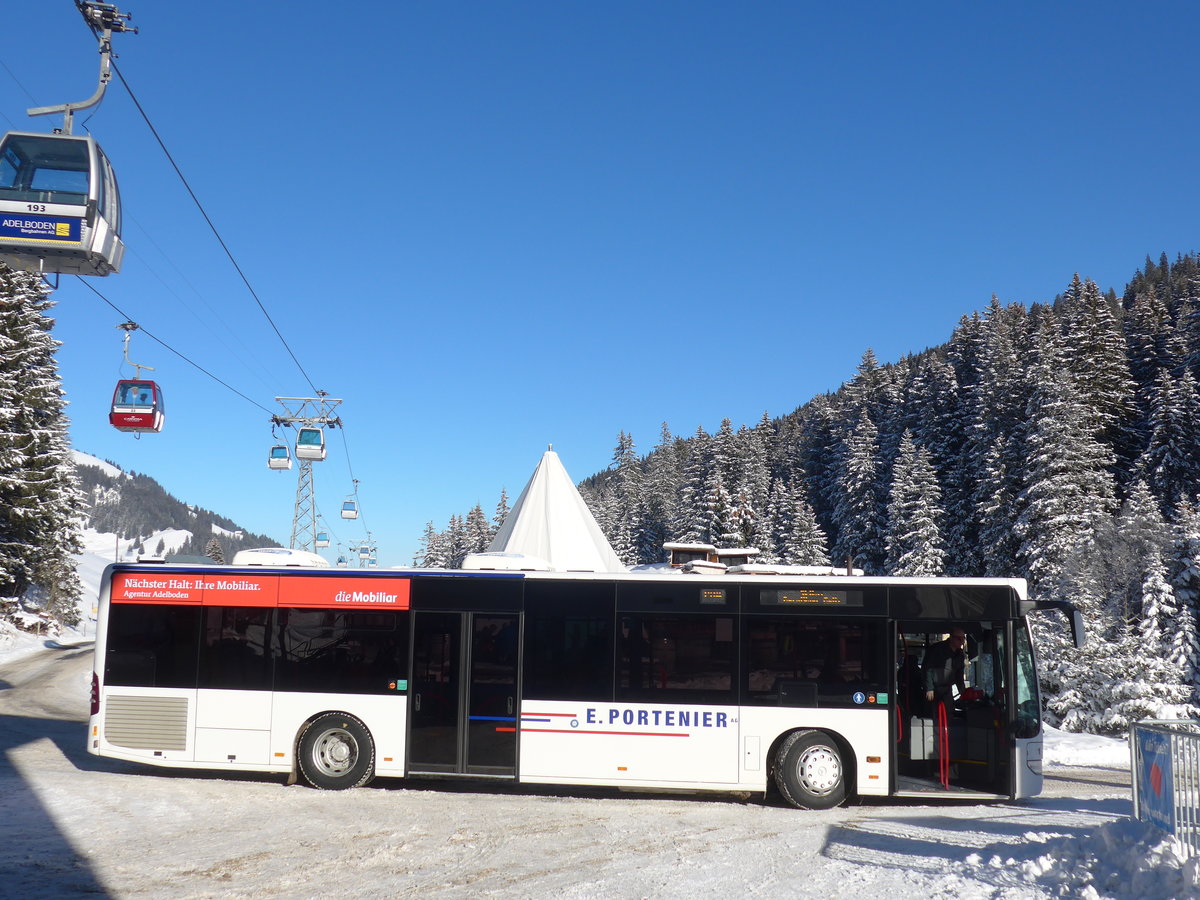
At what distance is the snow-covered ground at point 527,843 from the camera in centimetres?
691

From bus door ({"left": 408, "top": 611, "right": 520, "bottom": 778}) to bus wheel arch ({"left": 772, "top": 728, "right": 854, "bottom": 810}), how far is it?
11.1 feet

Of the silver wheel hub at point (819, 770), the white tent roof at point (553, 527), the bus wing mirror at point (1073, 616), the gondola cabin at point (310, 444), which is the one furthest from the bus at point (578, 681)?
the gondola cabin at point (310, 444)

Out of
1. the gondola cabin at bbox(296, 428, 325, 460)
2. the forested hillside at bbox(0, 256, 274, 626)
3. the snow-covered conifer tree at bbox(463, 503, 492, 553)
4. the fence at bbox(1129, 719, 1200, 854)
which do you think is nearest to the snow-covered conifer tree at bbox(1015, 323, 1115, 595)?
the gondola cabin at bbox(296, 428, 325, 460)

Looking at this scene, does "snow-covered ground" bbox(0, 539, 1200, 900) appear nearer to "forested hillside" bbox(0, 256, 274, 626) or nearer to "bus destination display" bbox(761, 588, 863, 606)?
"bus destination display" bbox(761, 588, 863, 606)

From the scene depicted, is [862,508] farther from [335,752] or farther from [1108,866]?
[1108,866]

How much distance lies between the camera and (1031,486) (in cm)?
4459

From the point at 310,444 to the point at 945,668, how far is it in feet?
81.1

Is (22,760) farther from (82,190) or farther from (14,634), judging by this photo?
(14,634)

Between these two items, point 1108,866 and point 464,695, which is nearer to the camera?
point 1108,866

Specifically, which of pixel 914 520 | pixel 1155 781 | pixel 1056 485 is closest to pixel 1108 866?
pixel 1155 781

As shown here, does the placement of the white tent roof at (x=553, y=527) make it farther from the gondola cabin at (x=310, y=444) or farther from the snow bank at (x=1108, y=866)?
the snow bank at (x=1108, y=866)

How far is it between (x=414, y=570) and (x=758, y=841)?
18.7 ft

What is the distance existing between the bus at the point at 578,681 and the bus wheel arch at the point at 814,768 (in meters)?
0.02

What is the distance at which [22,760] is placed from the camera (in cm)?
1307
